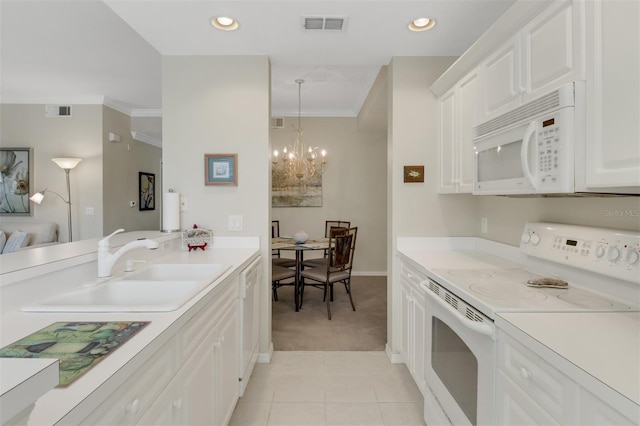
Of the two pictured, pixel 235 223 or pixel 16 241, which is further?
pixel 16 241

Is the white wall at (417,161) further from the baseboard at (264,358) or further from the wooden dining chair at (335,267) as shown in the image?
the wooden dining chair at (335,267)

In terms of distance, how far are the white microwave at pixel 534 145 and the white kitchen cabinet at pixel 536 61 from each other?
7 cm

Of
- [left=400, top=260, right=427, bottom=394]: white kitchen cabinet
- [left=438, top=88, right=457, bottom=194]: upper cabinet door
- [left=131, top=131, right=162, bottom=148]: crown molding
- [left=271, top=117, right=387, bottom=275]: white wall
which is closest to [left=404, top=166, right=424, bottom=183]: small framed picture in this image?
[left=438, top=88, right=457, bottom=194]: upper cabinet door

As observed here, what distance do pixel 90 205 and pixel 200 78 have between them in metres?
3.62

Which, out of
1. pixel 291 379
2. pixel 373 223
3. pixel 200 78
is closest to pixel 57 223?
pixel 200 78

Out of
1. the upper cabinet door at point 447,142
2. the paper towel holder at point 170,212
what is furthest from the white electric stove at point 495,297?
the paper towel holder at point 170,212

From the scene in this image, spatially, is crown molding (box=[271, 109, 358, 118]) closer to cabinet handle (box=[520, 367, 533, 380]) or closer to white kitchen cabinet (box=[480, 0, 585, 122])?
white kitchen cabinet (box=[480, 0, 585, 122])

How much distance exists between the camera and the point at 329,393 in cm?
219

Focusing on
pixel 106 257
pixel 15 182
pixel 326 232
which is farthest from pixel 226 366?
pixel 15 182

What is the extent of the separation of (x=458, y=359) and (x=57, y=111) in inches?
243

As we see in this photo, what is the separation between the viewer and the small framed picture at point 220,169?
256 centimetres

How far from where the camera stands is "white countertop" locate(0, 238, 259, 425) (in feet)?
2.00

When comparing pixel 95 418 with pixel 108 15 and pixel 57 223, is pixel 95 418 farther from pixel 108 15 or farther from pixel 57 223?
pixel 57 223

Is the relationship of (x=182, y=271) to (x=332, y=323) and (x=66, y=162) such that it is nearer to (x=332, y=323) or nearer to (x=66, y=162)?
(x=332, y=323)
